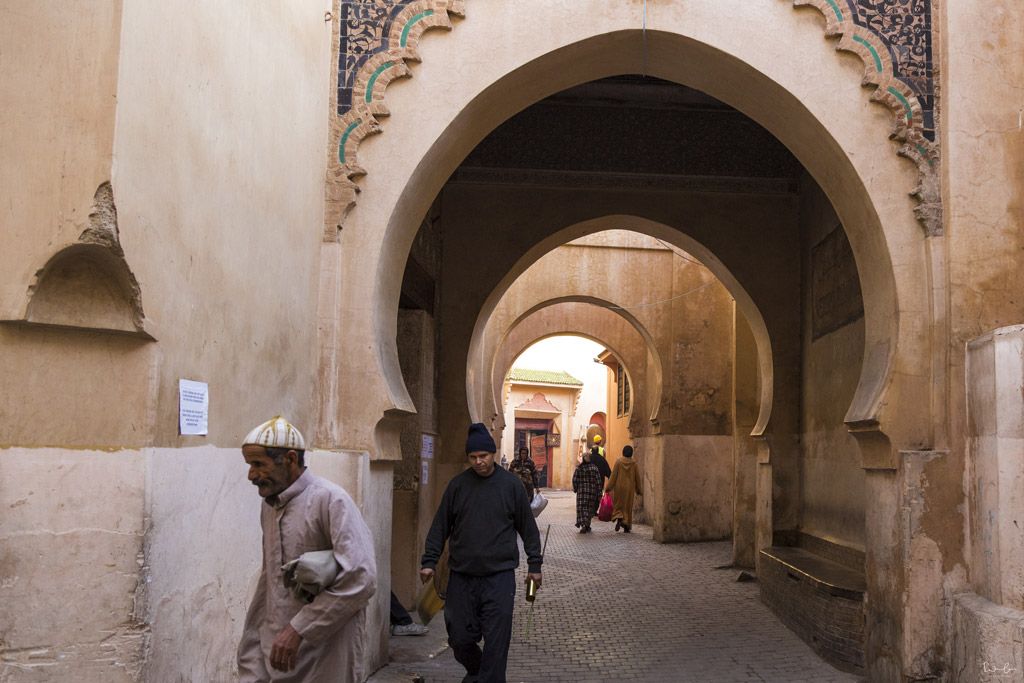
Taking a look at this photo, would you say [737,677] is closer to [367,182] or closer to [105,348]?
[367,182]

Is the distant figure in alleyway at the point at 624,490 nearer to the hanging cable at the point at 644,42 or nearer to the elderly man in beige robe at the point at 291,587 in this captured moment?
the hanging cable at the point at 644,42

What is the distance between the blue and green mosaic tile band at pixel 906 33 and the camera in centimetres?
587

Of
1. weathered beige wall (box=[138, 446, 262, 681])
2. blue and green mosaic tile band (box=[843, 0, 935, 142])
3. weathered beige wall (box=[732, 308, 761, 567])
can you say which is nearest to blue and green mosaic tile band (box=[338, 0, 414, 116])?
weathered beige wall (box=[138, 446, 262, 681])

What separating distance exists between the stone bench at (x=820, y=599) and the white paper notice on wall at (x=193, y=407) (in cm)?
455

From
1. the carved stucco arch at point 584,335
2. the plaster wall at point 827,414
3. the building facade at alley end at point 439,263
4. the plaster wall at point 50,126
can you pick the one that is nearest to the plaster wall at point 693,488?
the carved stucco arch at point 584,335

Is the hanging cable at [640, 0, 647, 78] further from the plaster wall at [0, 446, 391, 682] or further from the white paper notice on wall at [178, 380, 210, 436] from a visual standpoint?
the plaster wall at [0, 446, 391, 682]

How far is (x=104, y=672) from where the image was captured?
3.47 meters

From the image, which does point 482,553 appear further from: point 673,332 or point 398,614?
point 673,332

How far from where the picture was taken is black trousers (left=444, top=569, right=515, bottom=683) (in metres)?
4.94

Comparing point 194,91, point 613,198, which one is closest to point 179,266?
point 194,91

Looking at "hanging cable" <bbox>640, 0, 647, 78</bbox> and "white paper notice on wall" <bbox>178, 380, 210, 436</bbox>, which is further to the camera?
"hanging cable" <bbox>640, 0, 647, 78</bbox>

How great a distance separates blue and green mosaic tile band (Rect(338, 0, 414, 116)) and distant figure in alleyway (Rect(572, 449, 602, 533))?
40.1 ft

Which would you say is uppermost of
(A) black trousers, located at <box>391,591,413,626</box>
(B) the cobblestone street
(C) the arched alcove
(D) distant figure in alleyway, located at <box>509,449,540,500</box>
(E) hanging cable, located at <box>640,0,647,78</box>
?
(E) hanging cable, located at <box>640,0,647,78</box>

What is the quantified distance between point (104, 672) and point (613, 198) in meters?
7.58
